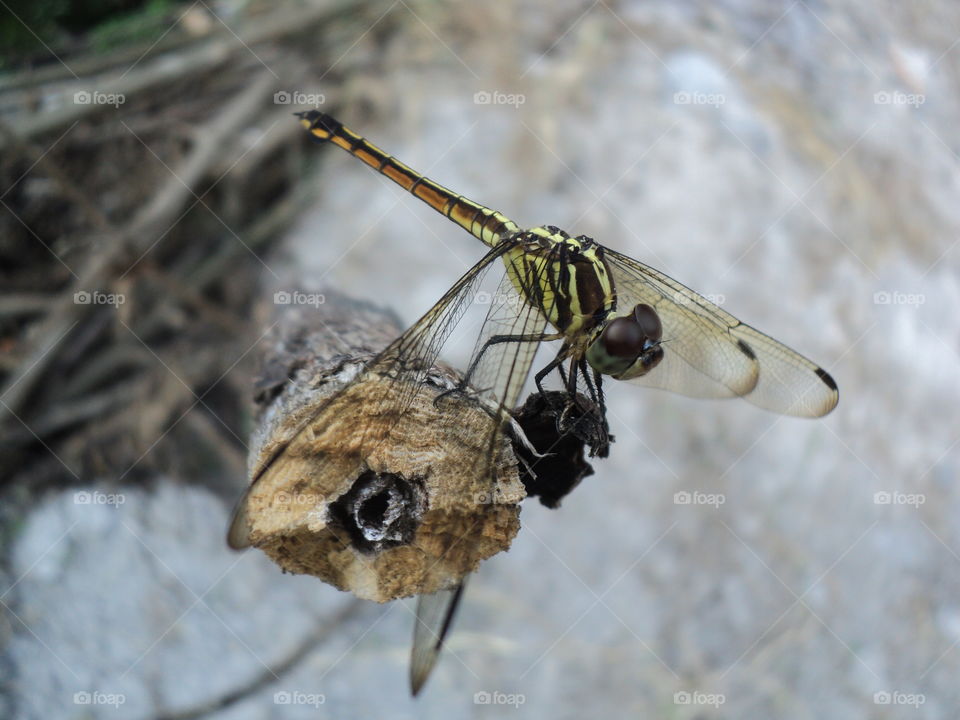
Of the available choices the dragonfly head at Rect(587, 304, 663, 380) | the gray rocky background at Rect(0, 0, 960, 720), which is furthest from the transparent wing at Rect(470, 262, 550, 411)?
the gray rocky background at Rect(0, 0, 960, 720)

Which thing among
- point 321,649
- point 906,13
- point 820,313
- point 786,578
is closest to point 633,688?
point 786,578

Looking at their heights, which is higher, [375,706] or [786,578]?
[786,578]

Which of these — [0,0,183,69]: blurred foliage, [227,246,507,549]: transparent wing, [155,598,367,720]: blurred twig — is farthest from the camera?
[0,0,183,69]: blurred foliage

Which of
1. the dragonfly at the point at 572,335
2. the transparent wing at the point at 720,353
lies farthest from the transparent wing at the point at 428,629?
the transparent wing at the point at 720,353

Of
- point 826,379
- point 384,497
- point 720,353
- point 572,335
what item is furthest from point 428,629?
point 826,379

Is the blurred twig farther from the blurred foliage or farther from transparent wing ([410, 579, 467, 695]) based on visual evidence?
the blurred foliage

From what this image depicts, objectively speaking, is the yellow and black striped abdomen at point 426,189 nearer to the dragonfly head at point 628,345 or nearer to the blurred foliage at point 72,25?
the dragonfly head at point 628,345

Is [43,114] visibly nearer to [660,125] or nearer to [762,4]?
[660,125]

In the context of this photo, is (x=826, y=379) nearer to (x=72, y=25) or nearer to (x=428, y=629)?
(x=428, y=629)
